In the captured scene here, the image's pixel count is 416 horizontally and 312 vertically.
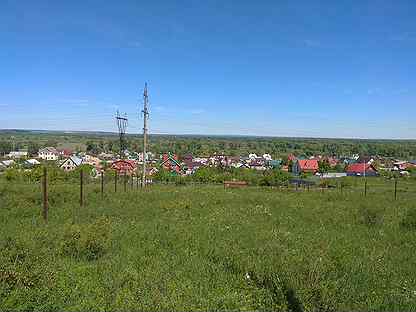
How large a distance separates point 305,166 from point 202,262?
215 feet

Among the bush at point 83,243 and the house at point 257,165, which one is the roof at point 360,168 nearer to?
the house at point 257,165

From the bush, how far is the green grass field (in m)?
0.02

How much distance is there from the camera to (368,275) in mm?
6531

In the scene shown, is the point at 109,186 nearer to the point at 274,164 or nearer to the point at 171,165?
the point at 171,165

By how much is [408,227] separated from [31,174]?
95.6 feet

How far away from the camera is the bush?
7.75 metres

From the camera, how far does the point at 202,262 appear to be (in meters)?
7.29

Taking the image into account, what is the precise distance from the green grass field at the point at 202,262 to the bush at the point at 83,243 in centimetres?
2

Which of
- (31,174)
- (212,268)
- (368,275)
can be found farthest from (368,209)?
(31,174)

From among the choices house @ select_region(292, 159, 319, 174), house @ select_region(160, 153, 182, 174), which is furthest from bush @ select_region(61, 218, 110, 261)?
house @ select_region(292, 159, 319, 174)

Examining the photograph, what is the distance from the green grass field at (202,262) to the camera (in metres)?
5.40

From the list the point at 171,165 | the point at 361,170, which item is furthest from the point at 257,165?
the point at 171,165

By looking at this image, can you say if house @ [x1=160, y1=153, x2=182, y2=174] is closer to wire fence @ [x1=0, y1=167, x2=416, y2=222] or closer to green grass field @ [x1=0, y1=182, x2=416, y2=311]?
wire fence @ [x1=0, y1=167, x2=416, y2=222]

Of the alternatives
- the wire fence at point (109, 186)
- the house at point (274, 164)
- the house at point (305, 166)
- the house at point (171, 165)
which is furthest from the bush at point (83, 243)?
the house at point (274, 164)
